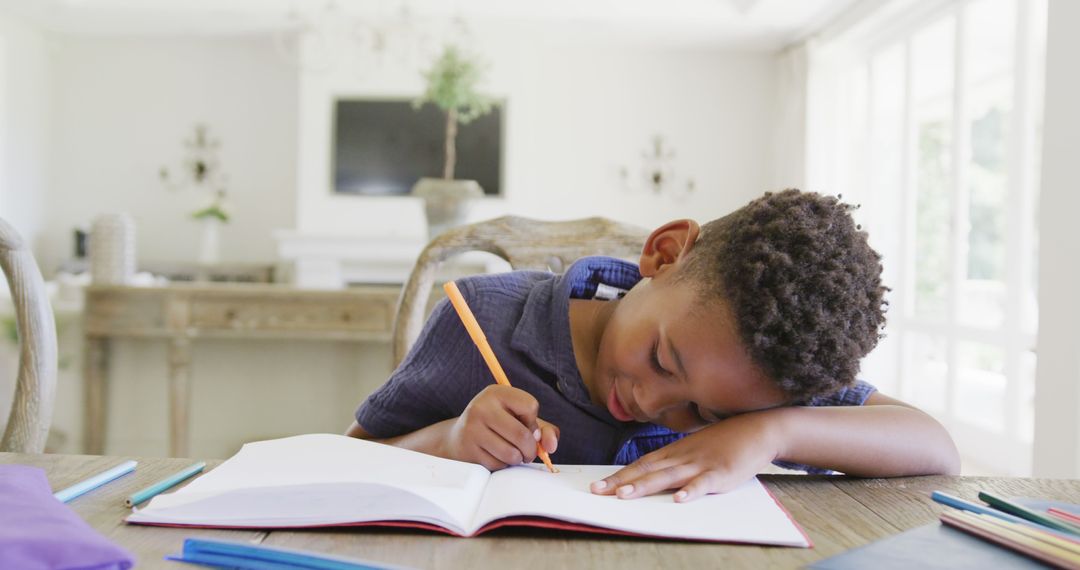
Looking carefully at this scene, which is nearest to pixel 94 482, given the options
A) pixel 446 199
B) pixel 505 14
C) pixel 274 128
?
pixel 446 199

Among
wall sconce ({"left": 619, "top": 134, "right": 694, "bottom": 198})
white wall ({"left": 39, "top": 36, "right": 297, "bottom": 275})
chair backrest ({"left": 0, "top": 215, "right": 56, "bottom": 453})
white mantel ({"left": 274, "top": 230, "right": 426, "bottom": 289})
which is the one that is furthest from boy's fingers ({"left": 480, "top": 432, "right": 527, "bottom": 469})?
white wall ({"left": 39, "top": 36, "right": 297, "bottom": 275})

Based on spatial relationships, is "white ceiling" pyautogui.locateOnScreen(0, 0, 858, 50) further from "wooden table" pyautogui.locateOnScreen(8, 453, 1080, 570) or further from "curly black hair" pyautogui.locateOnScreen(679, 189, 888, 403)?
"wooden table" pyautogui.locateOnScreen(8, 453, 1080, 570)

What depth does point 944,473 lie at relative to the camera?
0.78m

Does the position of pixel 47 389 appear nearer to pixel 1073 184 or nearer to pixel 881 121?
pixel 1073 184

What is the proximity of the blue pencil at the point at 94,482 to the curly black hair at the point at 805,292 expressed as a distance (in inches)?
19.3

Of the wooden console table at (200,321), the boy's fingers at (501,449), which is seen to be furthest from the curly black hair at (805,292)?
the wooden console table at (200,321)

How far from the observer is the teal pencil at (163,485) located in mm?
549

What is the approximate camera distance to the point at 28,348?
0.88 meters

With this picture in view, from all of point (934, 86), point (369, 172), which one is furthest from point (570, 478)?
point (369, 172)

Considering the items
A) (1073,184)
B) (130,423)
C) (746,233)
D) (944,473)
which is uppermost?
(1073,184)

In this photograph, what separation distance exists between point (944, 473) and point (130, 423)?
2.63 metres

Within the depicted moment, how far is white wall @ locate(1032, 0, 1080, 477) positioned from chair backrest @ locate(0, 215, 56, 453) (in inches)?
80.2

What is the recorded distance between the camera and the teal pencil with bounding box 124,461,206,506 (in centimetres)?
55

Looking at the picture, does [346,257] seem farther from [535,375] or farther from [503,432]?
[503,432]
